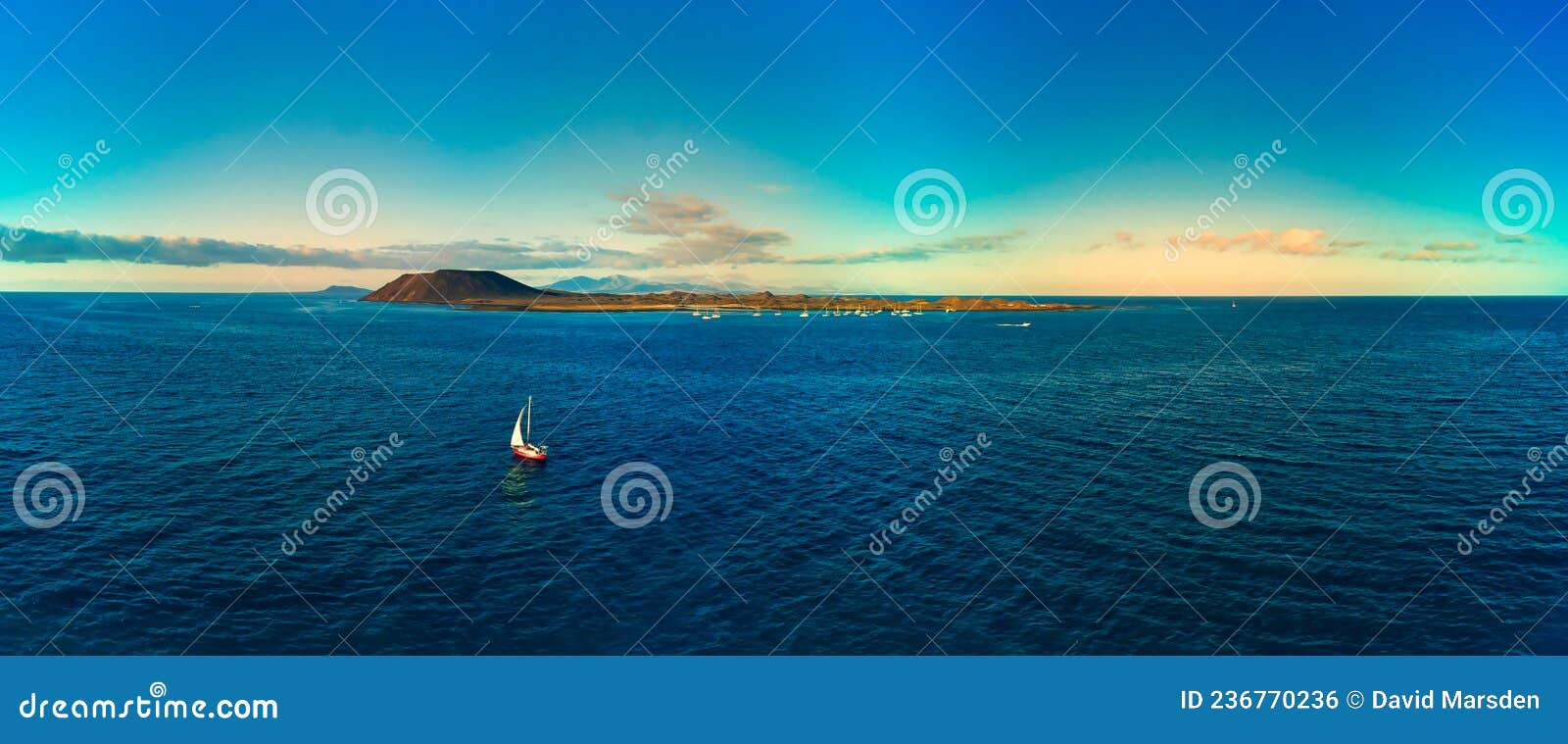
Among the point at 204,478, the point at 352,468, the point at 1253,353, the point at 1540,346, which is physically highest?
the point at 1540,346

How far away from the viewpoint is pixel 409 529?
45.1m

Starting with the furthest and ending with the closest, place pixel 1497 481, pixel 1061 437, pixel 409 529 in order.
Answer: pixel 1061 437
pixel 1497 481
pixel 409 529

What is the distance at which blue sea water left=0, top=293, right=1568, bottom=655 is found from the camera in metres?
33.9

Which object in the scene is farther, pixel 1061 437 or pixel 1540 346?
pixel 1540 346

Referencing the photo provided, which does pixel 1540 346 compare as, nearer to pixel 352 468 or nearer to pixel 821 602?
pixel 821 602

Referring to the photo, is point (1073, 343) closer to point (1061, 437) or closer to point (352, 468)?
point (1061, 437)

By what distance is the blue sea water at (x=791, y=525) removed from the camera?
33.9 meters

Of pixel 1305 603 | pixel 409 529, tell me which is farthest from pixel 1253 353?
pixel 409 529

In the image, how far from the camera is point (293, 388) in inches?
3772

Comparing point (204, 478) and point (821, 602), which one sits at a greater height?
point (204, 478)

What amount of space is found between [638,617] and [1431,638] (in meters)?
36.3

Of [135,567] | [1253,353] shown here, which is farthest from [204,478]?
[1253,353]

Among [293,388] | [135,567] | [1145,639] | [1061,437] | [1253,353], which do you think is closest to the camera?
[1145,639]

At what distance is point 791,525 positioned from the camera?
47.1 metres
